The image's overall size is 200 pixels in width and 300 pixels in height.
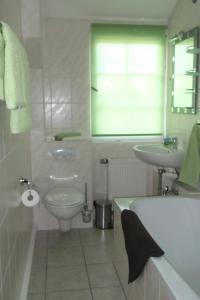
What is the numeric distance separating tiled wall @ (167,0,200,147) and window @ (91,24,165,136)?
0.17 metres

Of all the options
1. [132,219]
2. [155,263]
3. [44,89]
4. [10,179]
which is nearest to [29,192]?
[10,179]

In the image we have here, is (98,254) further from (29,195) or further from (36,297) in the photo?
(29,195)

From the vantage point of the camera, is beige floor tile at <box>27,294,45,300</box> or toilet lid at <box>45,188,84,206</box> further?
toilet lid at <box>45,188,84,206</box>

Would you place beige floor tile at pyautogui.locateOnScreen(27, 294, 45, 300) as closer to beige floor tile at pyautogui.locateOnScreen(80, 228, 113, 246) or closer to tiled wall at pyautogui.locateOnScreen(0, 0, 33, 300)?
tiled wall at pyautogui.locateOnScreen(0, 0, 33, 300)

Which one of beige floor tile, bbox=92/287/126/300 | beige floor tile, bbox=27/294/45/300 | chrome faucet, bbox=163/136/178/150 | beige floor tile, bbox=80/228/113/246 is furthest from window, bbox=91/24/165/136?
beige floor tile, bbox=27/294/45/300

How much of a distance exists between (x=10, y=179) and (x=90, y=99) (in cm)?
190

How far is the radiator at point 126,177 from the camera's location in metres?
3.52

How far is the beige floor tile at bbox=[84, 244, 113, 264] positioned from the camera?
276 cm

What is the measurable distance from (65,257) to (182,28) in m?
2.50

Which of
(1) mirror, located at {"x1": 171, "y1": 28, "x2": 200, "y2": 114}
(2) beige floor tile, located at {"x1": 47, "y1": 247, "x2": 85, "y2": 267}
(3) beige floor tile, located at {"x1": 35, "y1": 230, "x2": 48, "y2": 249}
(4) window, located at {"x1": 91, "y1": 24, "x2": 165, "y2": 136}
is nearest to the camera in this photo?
(2) beige floor tile, located at {"x1": 47, "y1": 247, "x2": 85, "y2": 267}

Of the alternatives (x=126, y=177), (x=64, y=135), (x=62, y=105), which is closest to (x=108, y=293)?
(x=126, y=177)

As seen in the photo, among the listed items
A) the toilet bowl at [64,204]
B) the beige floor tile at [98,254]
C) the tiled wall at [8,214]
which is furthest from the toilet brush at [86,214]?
the tiled wall at [8,214]

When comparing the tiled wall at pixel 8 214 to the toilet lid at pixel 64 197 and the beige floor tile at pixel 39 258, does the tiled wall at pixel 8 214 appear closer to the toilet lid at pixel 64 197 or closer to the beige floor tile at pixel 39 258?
the beige floor tile at pixel 39 258

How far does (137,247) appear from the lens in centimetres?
172
